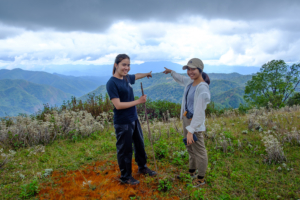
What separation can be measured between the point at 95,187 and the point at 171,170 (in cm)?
175

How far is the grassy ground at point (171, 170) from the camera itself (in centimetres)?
327

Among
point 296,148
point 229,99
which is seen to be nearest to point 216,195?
point 296,148

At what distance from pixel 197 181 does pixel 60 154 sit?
403 cm

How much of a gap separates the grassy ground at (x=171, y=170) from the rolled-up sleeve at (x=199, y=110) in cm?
118

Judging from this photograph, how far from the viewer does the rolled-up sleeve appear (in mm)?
2844

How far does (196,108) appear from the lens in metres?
2.88

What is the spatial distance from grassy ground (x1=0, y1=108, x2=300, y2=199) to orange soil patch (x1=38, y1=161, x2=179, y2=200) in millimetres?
18

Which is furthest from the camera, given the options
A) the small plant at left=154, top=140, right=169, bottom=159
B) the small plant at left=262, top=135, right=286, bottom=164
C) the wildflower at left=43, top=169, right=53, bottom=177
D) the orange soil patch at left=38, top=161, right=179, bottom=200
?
the small plant at left=154, top=140, right=169, bottom=159

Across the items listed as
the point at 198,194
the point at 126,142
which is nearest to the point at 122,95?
the point at 126,142

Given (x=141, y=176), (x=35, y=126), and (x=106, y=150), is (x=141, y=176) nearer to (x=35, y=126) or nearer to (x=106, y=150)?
(x=106, y=150)

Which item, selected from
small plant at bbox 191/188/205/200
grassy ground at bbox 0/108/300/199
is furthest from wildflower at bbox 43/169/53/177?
small plant at bbox 191/188/205/200

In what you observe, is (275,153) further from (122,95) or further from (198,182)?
(122,95)

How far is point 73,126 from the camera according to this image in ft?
21.7

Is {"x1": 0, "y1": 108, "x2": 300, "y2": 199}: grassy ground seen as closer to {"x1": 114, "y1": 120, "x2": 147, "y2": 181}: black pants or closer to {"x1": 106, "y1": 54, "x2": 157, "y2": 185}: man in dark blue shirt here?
{"x1": 114, "y1": 120, "x2": 147, "y2": 181}: black pants
